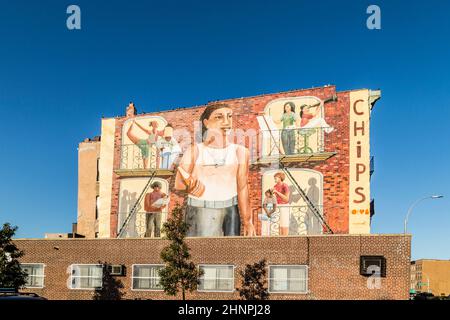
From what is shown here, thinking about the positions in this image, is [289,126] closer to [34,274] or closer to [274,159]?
[274,159]

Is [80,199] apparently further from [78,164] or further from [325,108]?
[325,108]

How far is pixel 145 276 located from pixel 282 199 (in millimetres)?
10669

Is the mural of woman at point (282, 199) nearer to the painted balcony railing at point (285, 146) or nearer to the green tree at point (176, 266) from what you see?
the painted balcony railing at point (285, 146)

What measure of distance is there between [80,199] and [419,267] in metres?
114

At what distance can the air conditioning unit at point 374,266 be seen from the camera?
28.3 m

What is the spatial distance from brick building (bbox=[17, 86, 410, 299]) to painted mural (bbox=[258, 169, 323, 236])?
0.07m

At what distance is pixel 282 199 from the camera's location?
33.6 m

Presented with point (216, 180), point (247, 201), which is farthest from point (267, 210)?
point (216, 180)

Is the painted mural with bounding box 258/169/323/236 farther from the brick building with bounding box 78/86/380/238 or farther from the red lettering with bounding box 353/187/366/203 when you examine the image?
the red lettering with bounding box 353/187/366/203

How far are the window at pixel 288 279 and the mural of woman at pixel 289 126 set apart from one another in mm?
8048

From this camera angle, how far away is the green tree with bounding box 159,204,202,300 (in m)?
29.3

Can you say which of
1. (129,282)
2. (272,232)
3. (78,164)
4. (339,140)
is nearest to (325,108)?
(339,140)

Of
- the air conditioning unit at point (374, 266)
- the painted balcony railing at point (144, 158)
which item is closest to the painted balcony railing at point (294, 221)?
the air conditioning unit at point (374, 266)
